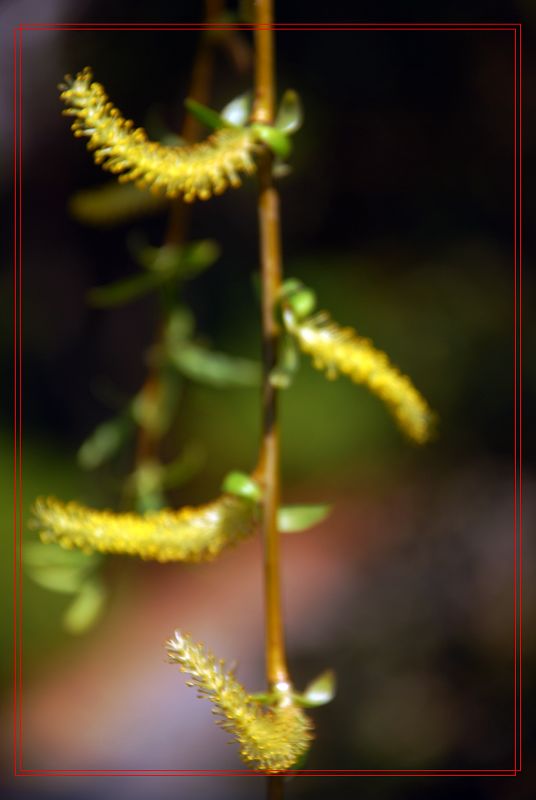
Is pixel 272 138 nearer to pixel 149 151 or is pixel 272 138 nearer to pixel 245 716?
pixel 149 151

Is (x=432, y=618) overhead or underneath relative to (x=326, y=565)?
underneath

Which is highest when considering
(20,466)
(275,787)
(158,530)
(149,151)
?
(20,466)

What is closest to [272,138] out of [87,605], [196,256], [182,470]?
[196,256]

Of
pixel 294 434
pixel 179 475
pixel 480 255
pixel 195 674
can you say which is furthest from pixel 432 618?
pixel 195 674

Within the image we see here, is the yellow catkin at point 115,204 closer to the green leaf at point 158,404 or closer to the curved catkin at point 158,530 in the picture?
the green leaf at point 158,404

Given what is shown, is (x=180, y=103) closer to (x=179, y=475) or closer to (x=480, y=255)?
(x=480, y=255)

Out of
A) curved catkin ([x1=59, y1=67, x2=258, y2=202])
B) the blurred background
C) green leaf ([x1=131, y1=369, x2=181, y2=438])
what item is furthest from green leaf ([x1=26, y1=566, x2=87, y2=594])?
the blurred background
